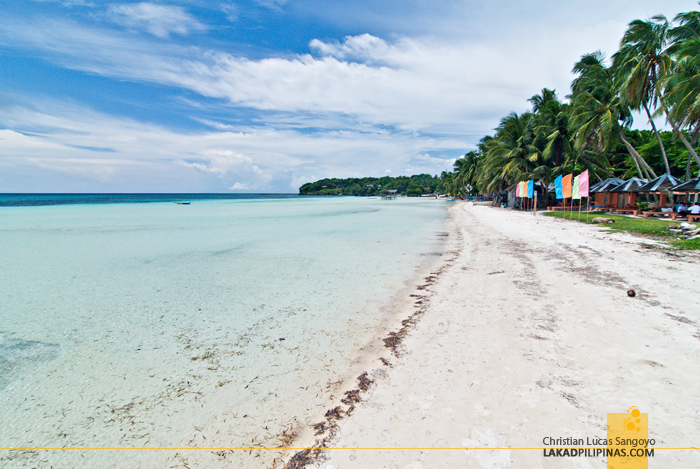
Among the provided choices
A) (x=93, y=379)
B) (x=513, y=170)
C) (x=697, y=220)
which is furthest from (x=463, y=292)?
(x=513, y=170)

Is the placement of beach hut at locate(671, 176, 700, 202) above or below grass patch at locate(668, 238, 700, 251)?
above

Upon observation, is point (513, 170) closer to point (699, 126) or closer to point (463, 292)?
point (699, 126)

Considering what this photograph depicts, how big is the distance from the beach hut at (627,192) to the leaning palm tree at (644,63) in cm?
351

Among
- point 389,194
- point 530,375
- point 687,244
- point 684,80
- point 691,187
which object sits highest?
point 684,80

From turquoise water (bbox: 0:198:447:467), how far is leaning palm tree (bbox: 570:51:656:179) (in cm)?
1934

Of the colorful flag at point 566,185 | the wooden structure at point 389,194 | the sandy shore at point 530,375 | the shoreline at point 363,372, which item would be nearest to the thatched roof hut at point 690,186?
the colorful flag at point 566,185

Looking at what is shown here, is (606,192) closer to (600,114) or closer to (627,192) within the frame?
(627,192)

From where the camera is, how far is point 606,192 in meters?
20.3

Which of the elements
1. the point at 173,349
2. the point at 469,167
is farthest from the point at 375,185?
the point at 173,349

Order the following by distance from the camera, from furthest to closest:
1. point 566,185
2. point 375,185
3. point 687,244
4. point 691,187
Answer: point 375,185 → point 566,185 → point 691,187 → point 687,244

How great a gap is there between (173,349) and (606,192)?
25.6m

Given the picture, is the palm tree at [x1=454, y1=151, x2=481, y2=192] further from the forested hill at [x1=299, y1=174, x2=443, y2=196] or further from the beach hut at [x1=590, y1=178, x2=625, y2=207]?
the forested hill at [x1=299, y1=174, x2=443, y2=196]

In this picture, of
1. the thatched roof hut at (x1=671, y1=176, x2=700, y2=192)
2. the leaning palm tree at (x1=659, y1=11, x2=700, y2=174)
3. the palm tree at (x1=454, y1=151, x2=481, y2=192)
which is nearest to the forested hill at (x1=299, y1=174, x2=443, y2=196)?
the palm tree at (x1=454, y1=151, x2=481, y2=192)

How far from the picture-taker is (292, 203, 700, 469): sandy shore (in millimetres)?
2008
